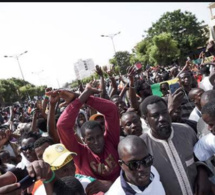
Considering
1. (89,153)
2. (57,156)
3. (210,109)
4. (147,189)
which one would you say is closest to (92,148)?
(89,153)

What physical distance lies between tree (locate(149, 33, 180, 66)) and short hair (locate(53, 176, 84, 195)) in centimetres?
4951

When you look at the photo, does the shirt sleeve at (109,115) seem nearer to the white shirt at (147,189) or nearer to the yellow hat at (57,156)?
the yellow hat at (57,156)

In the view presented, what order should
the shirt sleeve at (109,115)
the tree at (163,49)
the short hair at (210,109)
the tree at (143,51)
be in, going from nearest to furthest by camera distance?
the short hair at (210,109), the shirt sleeve at (109,115), the tree at (163,49), the tree at (143,51)

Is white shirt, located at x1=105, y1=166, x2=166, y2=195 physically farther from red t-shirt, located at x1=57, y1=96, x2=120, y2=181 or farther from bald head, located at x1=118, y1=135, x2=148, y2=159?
red t-shirt, located at x1=57, y1=96, x2=120, y2=181

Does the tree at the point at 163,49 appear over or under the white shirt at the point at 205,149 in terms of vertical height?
over

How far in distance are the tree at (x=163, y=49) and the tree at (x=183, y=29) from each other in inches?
123

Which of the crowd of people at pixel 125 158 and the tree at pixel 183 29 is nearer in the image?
the crowd of people at pixel 125 158

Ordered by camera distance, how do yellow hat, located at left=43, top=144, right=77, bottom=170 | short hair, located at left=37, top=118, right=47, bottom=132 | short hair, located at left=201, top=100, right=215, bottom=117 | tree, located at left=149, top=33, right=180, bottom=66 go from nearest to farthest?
1. yellow hat, located at left=43, top=144, right=77, bottom=170
2. short hair, located at left=201, top=100, right=215, bottom=117
3. short hair, located at left=37, top=118, right=47, bottom=132
4. tree, located at left=149, top=33, right=180, bottom=66

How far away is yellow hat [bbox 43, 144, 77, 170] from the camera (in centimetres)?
237

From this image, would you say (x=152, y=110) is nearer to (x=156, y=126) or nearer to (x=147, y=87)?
(x=156, y=126)

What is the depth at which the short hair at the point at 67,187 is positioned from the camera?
6.18ft

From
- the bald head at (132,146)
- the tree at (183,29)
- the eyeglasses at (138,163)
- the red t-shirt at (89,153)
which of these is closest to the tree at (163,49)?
the tree at (183,29)

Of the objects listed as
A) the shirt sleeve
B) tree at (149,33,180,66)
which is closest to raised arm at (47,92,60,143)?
the shirt sleeve

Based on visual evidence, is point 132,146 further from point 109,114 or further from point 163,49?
point 163,49
